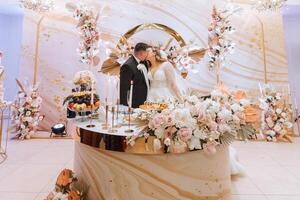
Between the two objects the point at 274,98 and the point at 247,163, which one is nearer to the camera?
the point at 247,163

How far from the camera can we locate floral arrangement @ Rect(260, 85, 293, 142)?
13.7 feet

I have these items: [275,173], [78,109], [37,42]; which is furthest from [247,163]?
[37,42]

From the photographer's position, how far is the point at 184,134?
54.4 inches

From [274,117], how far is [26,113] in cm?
500

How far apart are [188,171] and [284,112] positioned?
3.61 metres

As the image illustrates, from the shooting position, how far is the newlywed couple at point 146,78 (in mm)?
2557

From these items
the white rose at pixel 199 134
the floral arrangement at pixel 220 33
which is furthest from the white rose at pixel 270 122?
the white rose at pixel 199 134

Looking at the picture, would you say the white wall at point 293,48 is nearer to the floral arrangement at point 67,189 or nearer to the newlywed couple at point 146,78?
the newlywed couple at point 146,78

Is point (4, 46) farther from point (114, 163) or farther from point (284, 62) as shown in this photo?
point (284, 62)

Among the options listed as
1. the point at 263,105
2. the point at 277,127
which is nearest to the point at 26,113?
the point at 263,105

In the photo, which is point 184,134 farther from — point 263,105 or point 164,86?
point 263,105

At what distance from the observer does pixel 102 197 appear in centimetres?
158

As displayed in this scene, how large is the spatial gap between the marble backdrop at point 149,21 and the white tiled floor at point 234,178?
5.01ft

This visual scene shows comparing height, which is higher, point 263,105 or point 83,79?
point 83,79
